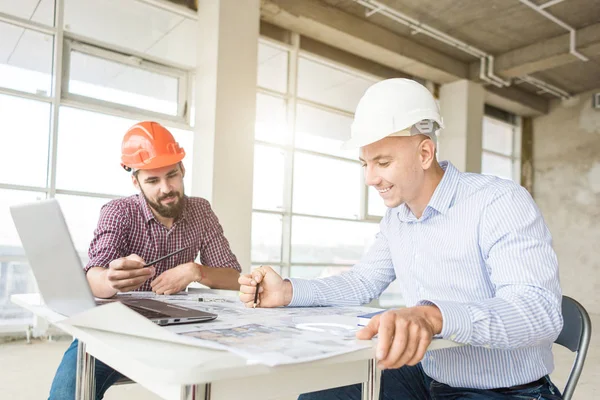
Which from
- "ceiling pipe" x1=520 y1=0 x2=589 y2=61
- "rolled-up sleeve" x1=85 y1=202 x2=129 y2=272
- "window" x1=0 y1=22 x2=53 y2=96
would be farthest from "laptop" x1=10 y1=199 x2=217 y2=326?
"ceiling pipe" x1=520 y1=0 x2=589 y2=61

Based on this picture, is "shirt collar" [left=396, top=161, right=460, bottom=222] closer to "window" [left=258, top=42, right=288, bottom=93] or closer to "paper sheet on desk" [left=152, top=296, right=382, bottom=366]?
"paper sheet on desk" [left=152, top=296, right=382, bottom=366]

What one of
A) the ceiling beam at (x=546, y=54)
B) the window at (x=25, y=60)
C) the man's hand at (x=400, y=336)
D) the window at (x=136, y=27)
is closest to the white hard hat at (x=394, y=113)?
the man's hand at (x=400, y=336)

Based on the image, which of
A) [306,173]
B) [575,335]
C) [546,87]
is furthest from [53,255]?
[546,87]

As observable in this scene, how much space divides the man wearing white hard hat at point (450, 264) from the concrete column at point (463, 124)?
639cm

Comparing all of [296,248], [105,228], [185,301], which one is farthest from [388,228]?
[296,248]

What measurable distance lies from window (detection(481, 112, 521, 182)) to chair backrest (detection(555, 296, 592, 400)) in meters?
7.55

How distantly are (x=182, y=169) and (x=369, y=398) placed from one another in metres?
1.58

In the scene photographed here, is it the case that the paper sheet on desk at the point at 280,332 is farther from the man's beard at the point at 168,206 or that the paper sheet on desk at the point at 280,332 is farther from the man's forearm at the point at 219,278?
the man's beard at the point at 168,206

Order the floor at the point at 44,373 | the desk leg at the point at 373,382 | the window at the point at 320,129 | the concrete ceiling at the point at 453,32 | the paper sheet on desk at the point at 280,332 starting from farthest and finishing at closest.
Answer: the window at the point at 320,129 → the concrete ceiling at the point at 453,32 → the floor at the point at 44,373 → the desk leg at the point at 373,382 → the paper sheet on desk at the point at 280,332

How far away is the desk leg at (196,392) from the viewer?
0.73 metres

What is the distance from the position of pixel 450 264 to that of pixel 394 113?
0.44 metres

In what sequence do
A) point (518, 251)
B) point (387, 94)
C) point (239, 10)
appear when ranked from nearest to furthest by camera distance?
point (518, 251)
point (387, 94)
point (239, 10)

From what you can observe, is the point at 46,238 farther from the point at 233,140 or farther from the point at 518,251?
the point at 233,140

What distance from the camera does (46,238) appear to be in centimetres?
101
